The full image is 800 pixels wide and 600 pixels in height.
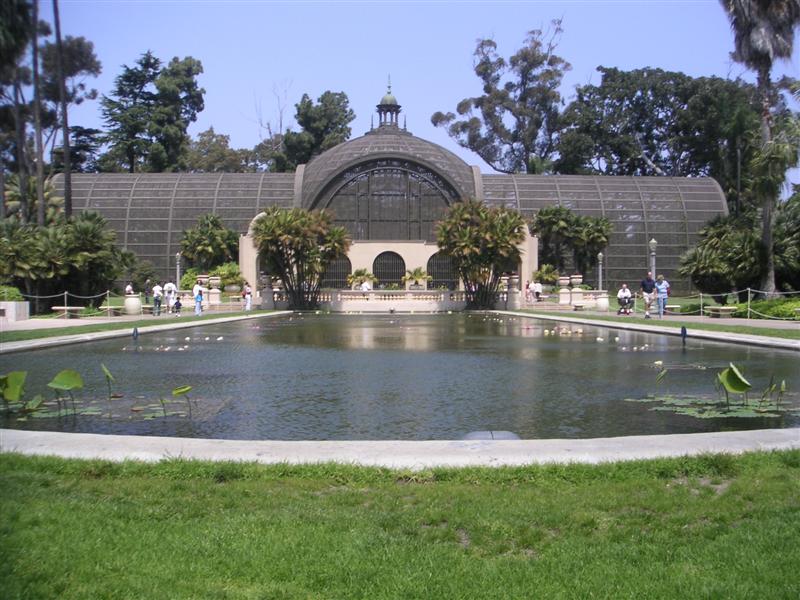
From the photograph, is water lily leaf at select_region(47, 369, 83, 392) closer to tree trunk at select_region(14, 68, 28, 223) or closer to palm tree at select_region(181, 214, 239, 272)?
tree trunk at select_region(14, 68, 28, 223)

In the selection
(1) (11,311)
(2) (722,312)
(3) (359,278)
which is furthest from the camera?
(3) (359,278)

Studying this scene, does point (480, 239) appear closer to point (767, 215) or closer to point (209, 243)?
point (767, 215)

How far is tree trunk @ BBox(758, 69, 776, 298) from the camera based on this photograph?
32969 mm

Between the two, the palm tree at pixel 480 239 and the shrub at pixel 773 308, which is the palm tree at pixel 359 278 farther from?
the shrub at pixel 773 308

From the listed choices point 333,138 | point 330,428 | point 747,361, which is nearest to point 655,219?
point 333,138

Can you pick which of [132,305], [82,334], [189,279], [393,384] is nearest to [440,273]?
Result: [189,279]

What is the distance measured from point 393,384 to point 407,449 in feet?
18.4

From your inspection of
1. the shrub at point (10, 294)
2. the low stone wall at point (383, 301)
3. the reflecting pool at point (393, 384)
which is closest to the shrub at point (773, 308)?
the reflecting pool at point (393, 384)

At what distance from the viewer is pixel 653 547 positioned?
14.9 feet

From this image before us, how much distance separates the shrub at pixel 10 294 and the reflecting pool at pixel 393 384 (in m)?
11.3

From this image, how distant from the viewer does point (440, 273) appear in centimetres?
5891

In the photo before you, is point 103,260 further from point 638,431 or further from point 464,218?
point 638,431

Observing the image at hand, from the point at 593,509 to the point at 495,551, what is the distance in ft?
3.47

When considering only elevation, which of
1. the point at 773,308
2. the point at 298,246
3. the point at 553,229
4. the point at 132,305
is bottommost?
the point at 773,308
